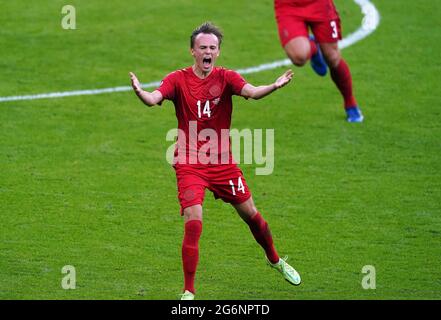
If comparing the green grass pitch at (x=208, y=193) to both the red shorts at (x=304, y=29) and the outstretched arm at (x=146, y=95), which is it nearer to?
the red shorts at (x=304, y=29)

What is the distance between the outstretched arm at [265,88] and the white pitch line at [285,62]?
597 cm

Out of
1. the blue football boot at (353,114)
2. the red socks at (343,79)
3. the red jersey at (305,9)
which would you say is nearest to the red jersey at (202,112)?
the red jersey at (305,9)

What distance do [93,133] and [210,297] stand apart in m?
4.84

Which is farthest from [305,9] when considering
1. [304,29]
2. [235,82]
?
[235,82]

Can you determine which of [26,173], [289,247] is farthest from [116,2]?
[289,247]

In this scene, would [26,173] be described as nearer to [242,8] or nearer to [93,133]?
[93,133]

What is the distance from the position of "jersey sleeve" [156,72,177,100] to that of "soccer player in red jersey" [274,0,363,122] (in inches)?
148

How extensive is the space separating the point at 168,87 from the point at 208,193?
3.18 metres

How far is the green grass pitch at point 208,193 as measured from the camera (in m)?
9.73

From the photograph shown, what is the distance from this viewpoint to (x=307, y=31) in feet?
42.3

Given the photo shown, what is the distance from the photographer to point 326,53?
13141 mm

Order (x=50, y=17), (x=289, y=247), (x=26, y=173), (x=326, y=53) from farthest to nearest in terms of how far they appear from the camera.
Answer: (x=50, y=17), (x=326, y=53), (x=26, y=173), (x=289, y=247)
